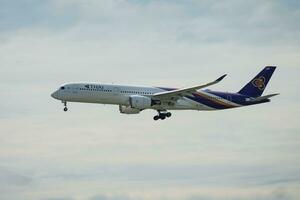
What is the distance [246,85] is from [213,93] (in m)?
6.78

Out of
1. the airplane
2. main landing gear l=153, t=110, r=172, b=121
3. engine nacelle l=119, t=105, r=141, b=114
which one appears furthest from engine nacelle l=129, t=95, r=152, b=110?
engine nacelle l=119, t=105, r=141, b=114

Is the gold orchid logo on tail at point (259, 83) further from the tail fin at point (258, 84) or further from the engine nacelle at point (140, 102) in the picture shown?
the engine nacelle at point (140, 102)

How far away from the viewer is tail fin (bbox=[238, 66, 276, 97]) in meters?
119

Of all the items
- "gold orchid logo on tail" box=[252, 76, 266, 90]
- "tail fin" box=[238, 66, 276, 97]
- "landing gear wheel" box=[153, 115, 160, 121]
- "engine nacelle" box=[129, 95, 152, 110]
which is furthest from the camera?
"gold orchid logo on tail" box=[252, 76, 266, 90]

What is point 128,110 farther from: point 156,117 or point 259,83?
point 259,83

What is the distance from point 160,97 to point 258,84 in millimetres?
18262

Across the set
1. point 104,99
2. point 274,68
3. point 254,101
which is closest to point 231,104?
point 254,101

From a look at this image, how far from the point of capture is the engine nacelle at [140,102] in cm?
10712

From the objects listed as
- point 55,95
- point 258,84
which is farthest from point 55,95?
point 258,84

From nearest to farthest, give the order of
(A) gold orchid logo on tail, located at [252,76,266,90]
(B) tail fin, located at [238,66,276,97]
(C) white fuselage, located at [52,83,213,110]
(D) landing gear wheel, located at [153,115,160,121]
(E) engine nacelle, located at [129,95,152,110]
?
(C) white fuselage, located at [52,83,213,110], (E) engine nacelle, located at [129,95,152,110], (D) landing gear wheel, located at [153,115,160,121], (B) tail fin, located at [238,66,276,97], (A) gold orchid logo on tail, located at [252,76,266,90]

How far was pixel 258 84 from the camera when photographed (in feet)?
396

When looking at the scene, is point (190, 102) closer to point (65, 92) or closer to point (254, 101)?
point (254, 101)

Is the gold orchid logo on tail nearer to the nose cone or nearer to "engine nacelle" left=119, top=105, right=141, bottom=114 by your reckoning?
"engine nacelle" left=119, top=105, right=141, bottom=114

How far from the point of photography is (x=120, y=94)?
10756cm
